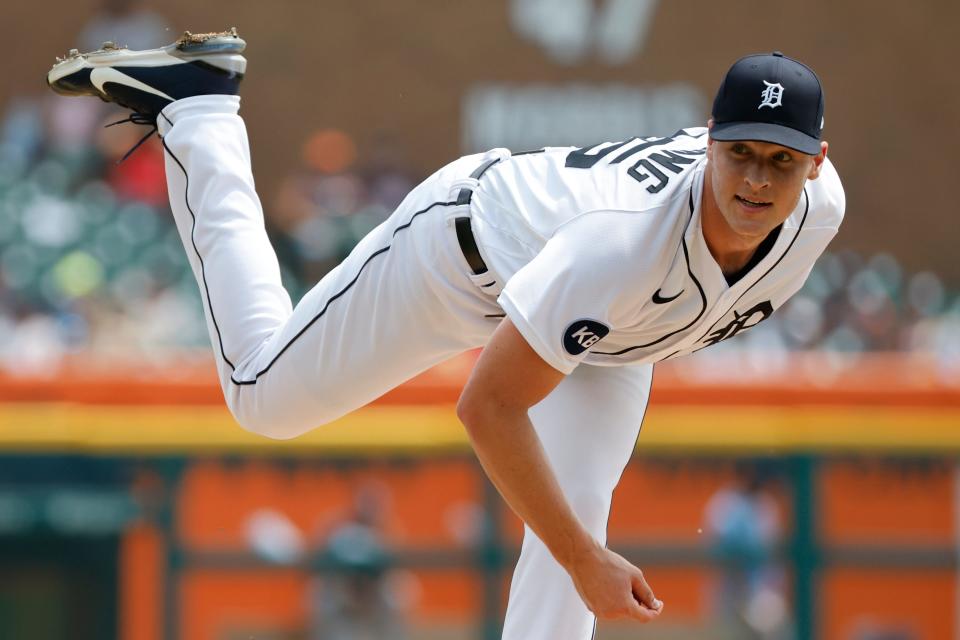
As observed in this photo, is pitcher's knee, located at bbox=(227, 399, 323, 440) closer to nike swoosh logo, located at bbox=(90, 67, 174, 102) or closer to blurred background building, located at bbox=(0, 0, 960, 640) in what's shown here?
nike swoosh logo, located at bbox=(90, 67, 174, 102)

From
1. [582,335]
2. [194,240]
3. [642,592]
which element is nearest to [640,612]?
[642,592]

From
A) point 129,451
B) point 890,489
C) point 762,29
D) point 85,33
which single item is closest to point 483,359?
point 129,451

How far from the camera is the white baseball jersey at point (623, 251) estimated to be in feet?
10.3

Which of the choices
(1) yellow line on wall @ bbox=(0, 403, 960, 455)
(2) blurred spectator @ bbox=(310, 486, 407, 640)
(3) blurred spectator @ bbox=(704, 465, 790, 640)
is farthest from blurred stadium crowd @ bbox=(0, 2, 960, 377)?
(3) blurred spectator @ bbox=(704, 465, 790, 640)

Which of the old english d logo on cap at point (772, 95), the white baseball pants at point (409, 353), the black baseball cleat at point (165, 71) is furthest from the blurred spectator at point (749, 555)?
the old english d logo on cap at point (772, 95)

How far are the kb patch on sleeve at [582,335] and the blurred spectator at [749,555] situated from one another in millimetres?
3927

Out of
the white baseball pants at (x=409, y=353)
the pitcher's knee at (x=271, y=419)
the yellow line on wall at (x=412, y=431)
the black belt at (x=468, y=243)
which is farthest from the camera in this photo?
the yellow line on wall at (x=412, y=431)

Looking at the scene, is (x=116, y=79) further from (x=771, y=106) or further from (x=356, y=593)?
(x=356, y=593)

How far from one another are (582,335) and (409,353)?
0.68 metres

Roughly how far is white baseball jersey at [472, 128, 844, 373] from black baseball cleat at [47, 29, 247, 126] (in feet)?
2.81

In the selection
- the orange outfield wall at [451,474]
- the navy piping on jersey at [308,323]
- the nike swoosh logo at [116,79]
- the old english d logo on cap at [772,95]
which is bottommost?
the orange outfield wall at [451,474]

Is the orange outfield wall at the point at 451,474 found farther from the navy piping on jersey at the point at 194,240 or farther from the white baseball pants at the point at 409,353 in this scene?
the white baseball pants at the point at 409,353

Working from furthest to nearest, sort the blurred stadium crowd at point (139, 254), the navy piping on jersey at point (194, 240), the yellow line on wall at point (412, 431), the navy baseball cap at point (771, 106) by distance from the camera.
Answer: the blurred stadium crowd at point (139, 254), the yellow line on wall at point (412, 431), the navy piping on jersey at point (194, 240), the navy baseball cap at point (771, 106)

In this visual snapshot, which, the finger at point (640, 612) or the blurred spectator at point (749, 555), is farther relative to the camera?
the blurred spectator at point (749, 555)
